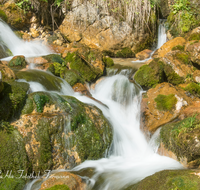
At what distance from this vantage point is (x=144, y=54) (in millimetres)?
12430

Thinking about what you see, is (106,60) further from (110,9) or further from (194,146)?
(194,146)

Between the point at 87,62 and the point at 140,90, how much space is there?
9.97 ft

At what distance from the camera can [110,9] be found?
12750 mm

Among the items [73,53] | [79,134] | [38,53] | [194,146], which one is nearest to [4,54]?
[38,53]

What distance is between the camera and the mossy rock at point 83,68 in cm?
848

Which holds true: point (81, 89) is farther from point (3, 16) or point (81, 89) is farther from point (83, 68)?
point (3, 16)

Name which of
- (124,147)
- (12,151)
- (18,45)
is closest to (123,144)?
(124,147)

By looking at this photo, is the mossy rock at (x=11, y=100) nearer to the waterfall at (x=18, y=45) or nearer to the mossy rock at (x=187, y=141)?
the mossy rock at (x=187, y=141)

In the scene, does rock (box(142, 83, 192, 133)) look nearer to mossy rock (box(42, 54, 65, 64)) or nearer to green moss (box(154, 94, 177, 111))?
green moss (box(154, 94, 177, 111))

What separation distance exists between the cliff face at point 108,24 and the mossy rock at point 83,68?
413 cm

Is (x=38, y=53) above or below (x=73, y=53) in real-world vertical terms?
above

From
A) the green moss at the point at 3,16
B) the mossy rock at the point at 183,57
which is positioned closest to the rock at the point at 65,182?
the mossy rock at the point at 183,57

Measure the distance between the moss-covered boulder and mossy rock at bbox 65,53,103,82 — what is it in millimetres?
3179

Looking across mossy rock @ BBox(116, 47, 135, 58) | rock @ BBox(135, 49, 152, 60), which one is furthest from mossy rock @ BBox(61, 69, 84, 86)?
rock @ BBox(135, 49, 152, 60)
